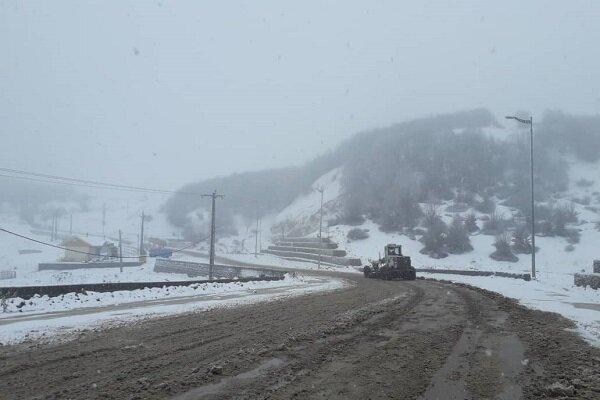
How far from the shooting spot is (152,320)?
42.2ft

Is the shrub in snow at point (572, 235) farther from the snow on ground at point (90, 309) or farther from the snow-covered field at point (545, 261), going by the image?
the snow on ground at point (90, 309)

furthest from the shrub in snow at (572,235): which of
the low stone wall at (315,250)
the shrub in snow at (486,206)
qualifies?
the low stone wall at (315,250)

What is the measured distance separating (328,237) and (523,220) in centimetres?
3182

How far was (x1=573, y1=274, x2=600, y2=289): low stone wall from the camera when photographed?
78.9 ft

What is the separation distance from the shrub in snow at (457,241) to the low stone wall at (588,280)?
134 ft

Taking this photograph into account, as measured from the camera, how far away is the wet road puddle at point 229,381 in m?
5.97

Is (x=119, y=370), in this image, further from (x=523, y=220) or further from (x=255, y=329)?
(x=523, y=220)

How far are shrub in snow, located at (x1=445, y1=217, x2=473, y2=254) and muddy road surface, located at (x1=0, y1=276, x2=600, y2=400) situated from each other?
182ft

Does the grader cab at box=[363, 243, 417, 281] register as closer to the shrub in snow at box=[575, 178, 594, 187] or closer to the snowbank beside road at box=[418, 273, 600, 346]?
the snowbank beside road at box=[418, 273, 600, 346]

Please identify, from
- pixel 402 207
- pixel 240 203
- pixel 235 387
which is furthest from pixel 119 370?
pixel 240 203

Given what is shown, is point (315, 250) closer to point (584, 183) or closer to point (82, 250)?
point (82, 250)

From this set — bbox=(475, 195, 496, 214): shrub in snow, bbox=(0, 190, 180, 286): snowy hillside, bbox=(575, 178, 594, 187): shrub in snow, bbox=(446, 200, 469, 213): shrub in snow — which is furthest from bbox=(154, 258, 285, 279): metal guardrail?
bbox=(575, 178, 594, 187): shrub in snow

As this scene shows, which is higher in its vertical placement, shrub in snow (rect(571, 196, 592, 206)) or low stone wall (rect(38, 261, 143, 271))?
shrub in snow (rect(571, 196, 592, 206))

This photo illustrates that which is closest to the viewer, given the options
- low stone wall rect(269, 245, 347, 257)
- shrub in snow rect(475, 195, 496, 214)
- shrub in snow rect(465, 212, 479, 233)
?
low stone wall rect(269, 245, 347, 257)
